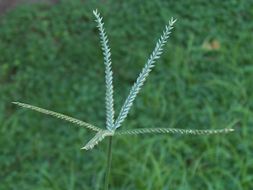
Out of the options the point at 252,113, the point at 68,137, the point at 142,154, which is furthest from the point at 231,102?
the point at 68,137

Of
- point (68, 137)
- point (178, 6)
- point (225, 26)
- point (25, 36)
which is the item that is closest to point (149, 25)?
point (178, 6)

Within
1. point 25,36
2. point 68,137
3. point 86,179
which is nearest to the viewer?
point 86,179

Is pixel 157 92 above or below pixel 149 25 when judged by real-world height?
below

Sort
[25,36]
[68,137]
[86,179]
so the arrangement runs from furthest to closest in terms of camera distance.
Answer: [25,36] → [68,137] → [86,179]

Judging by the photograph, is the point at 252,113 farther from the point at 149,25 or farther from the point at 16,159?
the point at 16,159

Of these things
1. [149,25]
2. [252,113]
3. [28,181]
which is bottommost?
[28,181]

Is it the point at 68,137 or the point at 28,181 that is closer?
the point at 28,181

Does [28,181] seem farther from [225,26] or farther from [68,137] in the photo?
[225,26]
